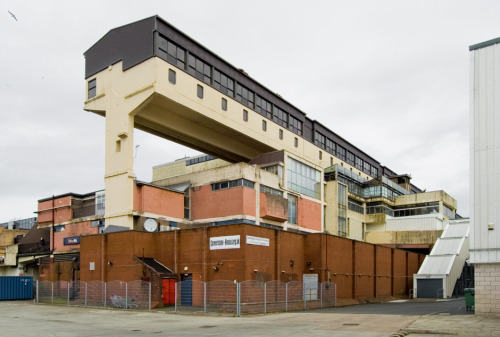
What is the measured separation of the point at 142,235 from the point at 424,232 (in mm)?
43988

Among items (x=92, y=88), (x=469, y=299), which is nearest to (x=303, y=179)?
(x=92, y=88)

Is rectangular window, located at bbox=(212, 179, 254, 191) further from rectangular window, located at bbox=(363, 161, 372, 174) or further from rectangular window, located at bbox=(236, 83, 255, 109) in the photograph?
rectangular window, located at bbox=(363, 161, 372, 174)

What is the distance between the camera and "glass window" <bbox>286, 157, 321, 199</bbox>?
2216 inches

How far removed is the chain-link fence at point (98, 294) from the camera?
36.0m

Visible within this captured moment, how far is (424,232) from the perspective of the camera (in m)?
69.4

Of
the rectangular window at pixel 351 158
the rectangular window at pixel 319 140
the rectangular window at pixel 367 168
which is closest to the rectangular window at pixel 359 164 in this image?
the rectangular window at pixel 351 158

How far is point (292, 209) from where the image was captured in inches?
2197

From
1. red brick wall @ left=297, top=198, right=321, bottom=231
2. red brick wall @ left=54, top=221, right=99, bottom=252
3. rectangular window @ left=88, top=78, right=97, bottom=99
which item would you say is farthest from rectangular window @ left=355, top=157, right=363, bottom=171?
red brick wall @ left=54, top=221, right=99, bottom=252

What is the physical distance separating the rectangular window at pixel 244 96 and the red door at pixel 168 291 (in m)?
24.9

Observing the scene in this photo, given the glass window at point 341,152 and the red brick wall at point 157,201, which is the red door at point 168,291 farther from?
the glass window at point 341,152

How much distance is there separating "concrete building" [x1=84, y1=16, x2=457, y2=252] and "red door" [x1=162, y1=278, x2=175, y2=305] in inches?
394

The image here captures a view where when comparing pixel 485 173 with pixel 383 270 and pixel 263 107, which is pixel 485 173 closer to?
pixel 383 270

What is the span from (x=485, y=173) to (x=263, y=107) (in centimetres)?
3625

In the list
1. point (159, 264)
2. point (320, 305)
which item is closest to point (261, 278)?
point (320, 305)
